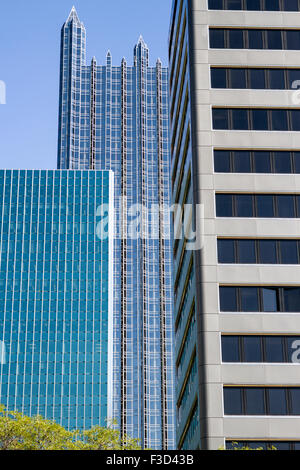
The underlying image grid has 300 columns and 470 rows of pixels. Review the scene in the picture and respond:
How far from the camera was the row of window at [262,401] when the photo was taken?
56.1m

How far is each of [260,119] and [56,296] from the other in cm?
10835

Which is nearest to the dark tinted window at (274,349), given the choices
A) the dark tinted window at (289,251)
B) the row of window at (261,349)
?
the row of window at (261,349)

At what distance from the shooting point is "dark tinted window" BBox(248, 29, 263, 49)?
6800 centimetres

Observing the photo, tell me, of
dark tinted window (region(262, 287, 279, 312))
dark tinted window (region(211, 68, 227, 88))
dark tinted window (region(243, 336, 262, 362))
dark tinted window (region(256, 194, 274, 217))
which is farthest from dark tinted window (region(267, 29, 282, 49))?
dark tinted window (region(243, 336, 262, 362))

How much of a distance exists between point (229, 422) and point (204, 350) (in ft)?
17.4

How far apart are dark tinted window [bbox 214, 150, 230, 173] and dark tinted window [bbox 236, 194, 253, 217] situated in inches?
96.4

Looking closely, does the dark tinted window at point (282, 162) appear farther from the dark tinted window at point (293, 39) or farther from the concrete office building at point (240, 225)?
the dark tinted window at point (293, 39)

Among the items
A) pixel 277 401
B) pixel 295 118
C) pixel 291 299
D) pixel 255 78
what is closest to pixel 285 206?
pixel 291 299

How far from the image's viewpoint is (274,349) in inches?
2298

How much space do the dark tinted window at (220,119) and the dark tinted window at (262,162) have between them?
11.3 ft

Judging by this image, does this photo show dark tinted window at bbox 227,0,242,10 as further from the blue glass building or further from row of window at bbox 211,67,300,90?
the blue glass building

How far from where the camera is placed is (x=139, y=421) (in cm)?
19300
